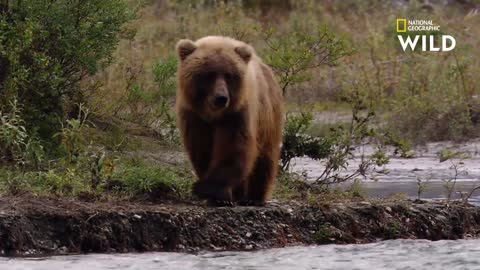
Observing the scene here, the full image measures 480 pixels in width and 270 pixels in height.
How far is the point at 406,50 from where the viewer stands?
63.9 ft

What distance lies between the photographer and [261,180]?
8781 mm

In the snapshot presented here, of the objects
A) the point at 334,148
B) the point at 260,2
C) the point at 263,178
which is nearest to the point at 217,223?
the point at 263,178

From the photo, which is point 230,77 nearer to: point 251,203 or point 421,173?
point 251,203

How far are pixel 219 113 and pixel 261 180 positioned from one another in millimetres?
920

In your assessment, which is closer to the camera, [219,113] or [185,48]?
[219,113]

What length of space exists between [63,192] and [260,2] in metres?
18.7

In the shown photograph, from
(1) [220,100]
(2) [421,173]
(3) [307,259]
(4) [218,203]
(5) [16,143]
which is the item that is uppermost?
(1) [220,100]

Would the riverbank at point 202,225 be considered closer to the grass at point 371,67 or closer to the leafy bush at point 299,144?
the leafy bush at point 299,144

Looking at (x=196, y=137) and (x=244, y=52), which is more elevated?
(x=244, y=52)

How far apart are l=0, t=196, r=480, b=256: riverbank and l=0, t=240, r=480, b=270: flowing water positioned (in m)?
0.19

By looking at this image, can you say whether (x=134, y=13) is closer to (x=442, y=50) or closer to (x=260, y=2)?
(x=442, y=50)

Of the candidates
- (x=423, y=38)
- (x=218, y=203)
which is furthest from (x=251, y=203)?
(x=423, y=38)

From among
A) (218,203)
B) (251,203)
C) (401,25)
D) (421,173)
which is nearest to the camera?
(218,203)

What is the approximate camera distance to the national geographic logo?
63.6 feet
